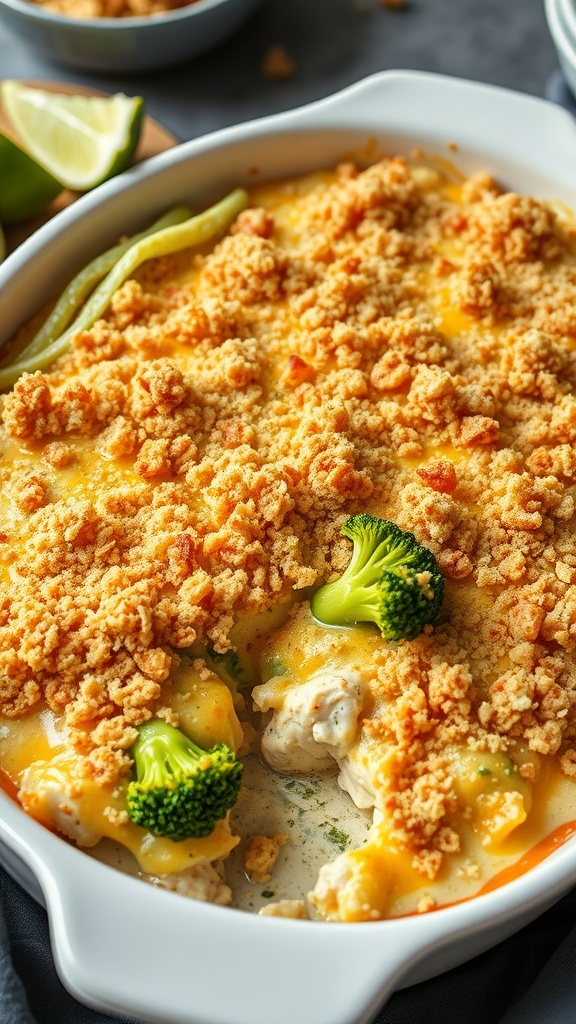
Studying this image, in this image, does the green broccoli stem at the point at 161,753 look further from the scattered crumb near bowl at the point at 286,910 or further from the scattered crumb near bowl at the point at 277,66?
the scattered crumb near bowl at the point at 277,66

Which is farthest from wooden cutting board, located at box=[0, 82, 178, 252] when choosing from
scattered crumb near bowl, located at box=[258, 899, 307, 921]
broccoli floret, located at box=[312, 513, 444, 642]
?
scattered crumb near bowl, located at box=[258, 899, 307, 921]

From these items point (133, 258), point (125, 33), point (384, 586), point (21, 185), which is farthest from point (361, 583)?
point (125, 33)

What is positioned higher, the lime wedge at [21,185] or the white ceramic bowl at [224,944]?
the lime wedge at [21,185]

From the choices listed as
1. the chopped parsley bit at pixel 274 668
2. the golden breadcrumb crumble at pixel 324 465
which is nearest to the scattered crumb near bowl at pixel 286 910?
the golden breadcrumb crumble at pixel 324 465

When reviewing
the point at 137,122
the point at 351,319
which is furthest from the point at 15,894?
the point at 137,122

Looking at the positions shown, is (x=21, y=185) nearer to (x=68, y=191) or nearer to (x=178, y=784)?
(x=68, y=191)

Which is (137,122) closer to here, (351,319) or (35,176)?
(35,176)

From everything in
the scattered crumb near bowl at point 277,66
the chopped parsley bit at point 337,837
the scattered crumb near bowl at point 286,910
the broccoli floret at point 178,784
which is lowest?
the chopped parsley bit at point 337,837

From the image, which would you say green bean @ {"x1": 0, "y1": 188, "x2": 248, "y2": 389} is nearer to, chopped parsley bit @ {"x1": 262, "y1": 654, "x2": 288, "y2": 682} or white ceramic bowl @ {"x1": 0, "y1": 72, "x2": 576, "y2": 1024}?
chopped parsley bit @ {"x1": 262, "y1": 654, "x2": 288, "y2": 682}
